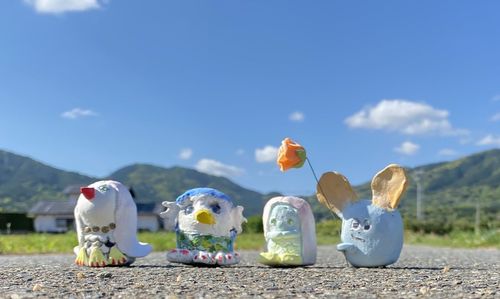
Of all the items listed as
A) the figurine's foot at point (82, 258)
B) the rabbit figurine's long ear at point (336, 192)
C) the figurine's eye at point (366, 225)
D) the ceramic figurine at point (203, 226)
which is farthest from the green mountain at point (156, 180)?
the figurine's eye at point (366, 225)

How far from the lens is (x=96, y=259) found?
937cm

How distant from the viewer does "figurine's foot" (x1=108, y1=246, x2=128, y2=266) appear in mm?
9453

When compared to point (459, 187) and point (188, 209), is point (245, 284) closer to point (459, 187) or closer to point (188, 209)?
point (188, 209)

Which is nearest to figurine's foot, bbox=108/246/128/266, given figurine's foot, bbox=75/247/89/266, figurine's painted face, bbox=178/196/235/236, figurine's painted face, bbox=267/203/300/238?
figurine's foot, bbox=75/247/89/266

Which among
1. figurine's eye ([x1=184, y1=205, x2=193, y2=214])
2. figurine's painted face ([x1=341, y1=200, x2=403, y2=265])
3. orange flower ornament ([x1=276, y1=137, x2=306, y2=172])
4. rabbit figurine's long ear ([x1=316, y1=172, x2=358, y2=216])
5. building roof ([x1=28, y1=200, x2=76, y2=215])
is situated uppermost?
building roof ([x1=28, y1=200, x2=76, y2=215])

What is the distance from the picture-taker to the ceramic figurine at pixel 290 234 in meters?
9.47

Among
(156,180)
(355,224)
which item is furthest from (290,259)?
(156,180)

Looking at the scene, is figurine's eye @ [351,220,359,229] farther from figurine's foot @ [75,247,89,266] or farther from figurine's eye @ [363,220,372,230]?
figurine's foot @ [75,247,89,266]

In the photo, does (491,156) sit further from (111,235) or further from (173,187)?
(111,235)

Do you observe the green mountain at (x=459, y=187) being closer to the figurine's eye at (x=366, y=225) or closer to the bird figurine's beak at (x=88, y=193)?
the figurine's eye at (x=366, y=225)

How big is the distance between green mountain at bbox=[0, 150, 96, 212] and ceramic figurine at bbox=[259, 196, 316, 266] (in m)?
63.2

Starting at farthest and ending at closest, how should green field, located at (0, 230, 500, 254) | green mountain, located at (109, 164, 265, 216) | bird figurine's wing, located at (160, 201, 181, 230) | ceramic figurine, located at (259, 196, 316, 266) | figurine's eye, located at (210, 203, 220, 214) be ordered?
green mountain, located at (109, 164, 265, 216), green field, located at (0, 230, 500, 254), bird figurine's wing, located at (160, 201, 181, 230), figurine's eye, located at (210, 203, 220, 214), ceramic figurine, located at (259, 196, 316, 266)

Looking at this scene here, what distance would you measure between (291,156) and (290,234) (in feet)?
4.07

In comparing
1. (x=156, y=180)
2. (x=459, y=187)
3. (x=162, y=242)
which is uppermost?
(x=156, y=180)
